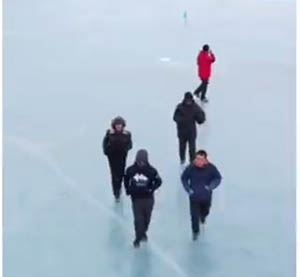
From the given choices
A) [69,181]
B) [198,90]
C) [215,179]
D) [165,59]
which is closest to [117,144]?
[215,179]

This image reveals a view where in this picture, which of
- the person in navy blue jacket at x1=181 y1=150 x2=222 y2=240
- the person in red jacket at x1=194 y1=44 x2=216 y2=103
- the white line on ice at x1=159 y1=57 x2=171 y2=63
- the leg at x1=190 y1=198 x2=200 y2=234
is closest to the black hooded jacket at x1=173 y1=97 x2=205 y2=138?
the leg at x1=190 y1=198 x2=200 y2=234

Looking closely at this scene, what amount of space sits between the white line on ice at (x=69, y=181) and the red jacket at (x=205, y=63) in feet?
10.9

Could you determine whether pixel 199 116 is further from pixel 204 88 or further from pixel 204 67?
pixel 204 88

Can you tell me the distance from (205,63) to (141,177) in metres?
5.85

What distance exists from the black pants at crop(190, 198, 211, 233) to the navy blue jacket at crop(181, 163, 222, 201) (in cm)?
21

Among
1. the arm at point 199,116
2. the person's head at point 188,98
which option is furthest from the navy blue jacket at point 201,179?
the arm at point 199,116

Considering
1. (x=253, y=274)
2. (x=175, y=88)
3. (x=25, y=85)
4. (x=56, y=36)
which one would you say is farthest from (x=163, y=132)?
(x=56, y=36)

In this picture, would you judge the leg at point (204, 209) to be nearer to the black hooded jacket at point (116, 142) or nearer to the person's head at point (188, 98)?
the black hooded jacket at point (116, 142)

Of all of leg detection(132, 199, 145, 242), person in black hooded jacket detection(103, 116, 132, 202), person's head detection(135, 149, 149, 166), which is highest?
person in black hooded jacket detection(103, 116, 132, 202)

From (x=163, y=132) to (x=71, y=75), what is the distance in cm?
342

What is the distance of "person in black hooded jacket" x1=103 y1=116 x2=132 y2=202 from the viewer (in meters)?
11.3

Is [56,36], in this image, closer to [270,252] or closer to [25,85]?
[25,85]

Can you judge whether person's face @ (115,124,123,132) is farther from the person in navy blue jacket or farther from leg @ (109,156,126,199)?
the person in navy blue jacket

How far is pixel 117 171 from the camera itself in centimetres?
1188
